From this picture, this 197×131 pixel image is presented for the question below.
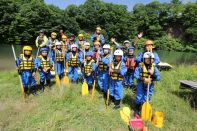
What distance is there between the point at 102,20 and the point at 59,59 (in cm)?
4938

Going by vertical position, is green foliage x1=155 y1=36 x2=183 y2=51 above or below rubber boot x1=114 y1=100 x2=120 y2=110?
below

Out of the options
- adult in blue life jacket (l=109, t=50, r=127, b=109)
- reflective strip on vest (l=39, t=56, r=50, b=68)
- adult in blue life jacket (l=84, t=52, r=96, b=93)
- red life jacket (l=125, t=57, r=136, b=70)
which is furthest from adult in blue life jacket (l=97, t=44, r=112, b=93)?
reflective strip on vest (l=39, t=56, r=50, b=68)

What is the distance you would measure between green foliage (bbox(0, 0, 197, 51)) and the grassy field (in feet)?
103

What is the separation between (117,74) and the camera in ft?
23.4

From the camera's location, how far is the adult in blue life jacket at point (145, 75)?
6.58m

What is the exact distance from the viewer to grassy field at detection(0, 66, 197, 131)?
19.9 ft

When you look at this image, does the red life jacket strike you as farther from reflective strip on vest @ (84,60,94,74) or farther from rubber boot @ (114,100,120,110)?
rubber boot @ (114,100,120,110)

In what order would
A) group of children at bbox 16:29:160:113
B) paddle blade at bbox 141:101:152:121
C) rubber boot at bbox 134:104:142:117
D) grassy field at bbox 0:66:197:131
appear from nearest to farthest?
grassy field at bbox 0:66:197:131
paddle blade at bbox 141:101:152:121
group of children at bbox 16:29:160:113
rubber boot at bbox 134:104:142:117

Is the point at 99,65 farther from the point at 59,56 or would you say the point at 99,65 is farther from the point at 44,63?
the point at 59,56

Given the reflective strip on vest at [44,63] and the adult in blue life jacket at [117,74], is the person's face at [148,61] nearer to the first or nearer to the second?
the adult in blue life jacket at [117,74]

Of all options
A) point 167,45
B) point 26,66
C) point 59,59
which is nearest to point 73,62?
point 59,59

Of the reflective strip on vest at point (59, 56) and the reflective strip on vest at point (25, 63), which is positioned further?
the reflective strip on vest at point (59, 56)

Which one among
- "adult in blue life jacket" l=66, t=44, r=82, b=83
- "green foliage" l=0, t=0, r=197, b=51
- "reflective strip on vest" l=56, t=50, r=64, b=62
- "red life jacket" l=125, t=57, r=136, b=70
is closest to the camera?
"red life jacket" l=125, t=57, r=136, b=70

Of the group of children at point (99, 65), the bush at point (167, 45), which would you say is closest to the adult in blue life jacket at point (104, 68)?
the group of children at point (99, 65)
